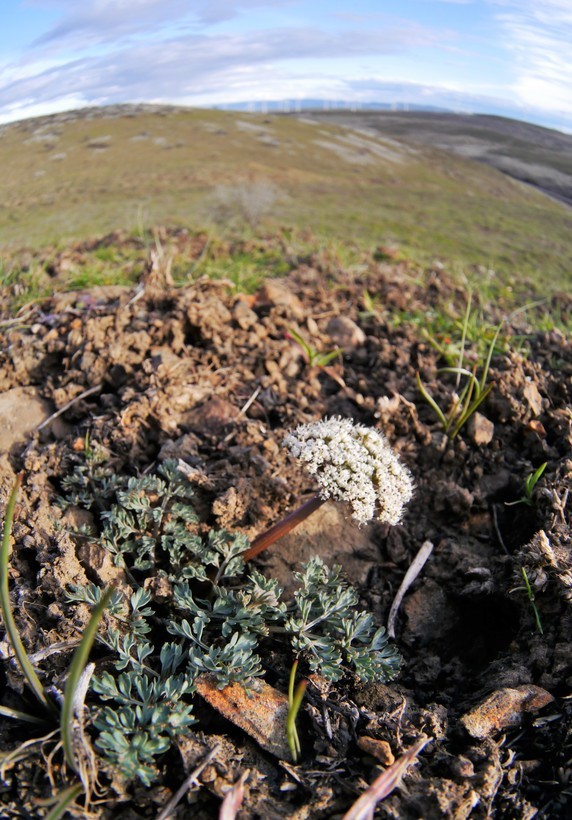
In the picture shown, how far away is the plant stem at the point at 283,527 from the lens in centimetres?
257

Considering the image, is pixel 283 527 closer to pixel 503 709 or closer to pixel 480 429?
pixel 503 709

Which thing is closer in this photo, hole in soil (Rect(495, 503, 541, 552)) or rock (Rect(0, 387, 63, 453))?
hole in soil (Rect(495, 503, 541, 552))

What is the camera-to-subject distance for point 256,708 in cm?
219

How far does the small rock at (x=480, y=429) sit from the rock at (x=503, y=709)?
1477 mm

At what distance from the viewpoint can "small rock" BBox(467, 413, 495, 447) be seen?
11.1 ft

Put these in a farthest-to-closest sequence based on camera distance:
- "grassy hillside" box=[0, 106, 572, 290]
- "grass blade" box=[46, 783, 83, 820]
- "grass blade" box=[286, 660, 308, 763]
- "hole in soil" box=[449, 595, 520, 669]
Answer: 1. "grassy hillside" box=[0, 106, 572, 290]
2. "hole in soil" box=[449, 595, 520, 669]
3. "grass blade" box=[286, 660, 308, 763]
4. "grass blade" box=[46, 783, 83, 820]

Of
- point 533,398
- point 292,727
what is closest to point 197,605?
point 292,727

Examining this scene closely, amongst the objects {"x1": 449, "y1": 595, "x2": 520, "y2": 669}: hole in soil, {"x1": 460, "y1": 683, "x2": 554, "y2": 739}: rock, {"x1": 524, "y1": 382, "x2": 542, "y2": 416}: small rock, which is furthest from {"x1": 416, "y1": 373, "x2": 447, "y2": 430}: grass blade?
{"x1": 460, "y1": 683, "x2": 554, "y2": 739}: rock

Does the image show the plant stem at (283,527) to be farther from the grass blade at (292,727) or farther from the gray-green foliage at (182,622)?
the grass blade at (292,727)

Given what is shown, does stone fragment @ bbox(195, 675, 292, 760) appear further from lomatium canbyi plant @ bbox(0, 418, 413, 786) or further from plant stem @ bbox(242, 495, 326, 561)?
plant stem @ bbox(242, 495, 326, 561)

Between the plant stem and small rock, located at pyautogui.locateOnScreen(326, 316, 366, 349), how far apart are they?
72.7 inches

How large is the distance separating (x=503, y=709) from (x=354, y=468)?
43.7 inches

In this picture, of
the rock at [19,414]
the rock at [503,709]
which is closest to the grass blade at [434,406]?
the rock at [503,709]

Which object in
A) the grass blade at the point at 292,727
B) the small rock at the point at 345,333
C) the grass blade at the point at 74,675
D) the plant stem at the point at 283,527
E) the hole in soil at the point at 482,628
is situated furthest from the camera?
the small rock at the point at 345,333
